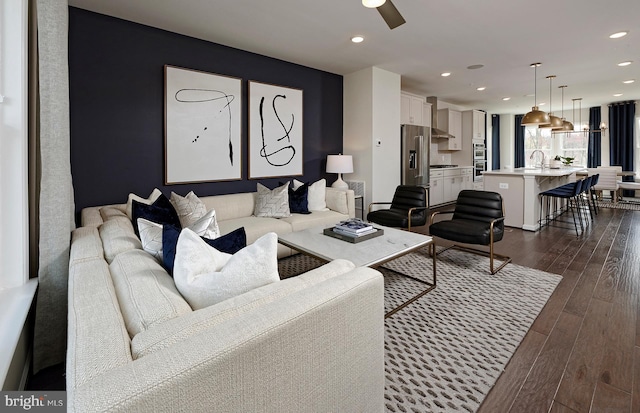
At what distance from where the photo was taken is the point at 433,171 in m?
7.12

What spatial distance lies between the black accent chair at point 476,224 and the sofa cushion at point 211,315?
2.51 meters

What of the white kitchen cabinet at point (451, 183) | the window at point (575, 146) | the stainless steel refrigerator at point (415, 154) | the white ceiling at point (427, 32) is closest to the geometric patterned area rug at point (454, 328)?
the white ceiling at point (427, 32)

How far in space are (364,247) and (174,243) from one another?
5.14 ft

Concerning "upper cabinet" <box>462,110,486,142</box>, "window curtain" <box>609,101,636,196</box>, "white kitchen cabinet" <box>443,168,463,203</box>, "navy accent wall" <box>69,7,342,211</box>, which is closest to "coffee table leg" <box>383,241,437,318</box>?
"navy accent wall" <box>69,7,342,211</box>

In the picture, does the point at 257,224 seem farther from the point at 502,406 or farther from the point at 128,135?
the point at 502,406

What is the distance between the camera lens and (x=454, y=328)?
2.29m

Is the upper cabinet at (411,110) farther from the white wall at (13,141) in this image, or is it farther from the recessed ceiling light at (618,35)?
the white wall at (13,141)

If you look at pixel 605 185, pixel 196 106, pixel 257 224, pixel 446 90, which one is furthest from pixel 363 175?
pixel 605 185

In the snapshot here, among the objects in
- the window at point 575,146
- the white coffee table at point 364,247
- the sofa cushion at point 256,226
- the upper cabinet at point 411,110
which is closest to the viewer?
the white coffee table at point 364,247

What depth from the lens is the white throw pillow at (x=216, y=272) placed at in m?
1.11

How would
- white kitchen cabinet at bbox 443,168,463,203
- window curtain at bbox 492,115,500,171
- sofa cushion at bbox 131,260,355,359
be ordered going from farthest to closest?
1. window curtain at bbox 492,115,500,171
2. white kitchen cabinet at bbox 443,168,463,203
3. sofa cushion at bbox 131,260,355,359

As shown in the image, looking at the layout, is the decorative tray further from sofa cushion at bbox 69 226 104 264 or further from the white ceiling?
the white ceiling

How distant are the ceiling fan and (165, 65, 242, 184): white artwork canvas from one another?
2.47m

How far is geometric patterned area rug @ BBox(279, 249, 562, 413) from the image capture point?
5.59 ft
